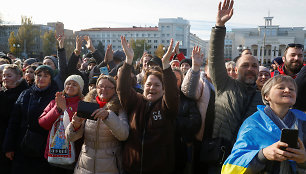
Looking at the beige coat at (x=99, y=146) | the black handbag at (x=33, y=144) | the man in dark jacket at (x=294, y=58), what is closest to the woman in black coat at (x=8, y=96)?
the black handbag at (x=33, y=144)

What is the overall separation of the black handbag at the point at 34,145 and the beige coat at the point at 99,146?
833 mm

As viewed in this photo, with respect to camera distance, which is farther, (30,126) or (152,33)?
(152,33)

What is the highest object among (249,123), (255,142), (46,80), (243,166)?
(46,80)

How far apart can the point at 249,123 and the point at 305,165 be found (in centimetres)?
54

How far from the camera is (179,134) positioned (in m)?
3.47

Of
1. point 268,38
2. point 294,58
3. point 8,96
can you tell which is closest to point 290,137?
point 294,58

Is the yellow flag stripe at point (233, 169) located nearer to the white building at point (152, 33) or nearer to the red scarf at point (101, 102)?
the red scarf at point (101, 102)

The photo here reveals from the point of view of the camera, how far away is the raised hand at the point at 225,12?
3049mm

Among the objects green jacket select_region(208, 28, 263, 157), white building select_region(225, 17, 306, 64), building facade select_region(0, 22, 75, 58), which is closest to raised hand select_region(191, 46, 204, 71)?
A: green jacket select_region(208, 28, 263, 157)

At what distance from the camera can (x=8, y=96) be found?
430 cm

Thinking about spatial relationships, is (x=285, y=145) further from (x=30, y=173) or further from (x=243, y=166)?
(x=30, y=173)

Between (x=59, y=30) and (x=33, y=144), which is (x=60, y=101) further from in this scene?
(x=59, y=30)

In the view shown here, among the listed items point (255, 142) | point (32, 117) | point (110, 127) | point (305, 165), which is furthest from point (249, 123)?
point (32, 117)

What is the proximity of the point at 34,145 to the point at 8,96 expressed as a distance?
121cm
